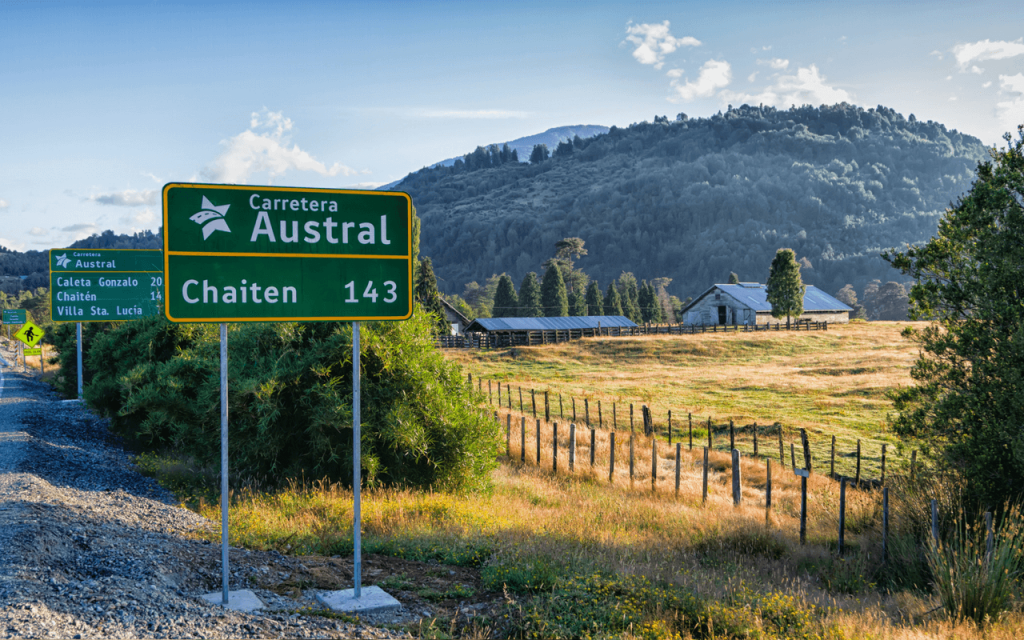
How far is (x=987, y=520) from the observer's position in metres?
8.16

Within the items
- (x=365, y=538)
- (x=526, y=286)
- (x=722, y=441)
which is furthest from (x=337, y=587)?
(x=526, y=286)

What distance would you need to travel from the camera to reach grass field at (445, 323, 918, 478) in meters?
25.9

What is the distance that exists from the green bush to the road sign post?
5.15 metres

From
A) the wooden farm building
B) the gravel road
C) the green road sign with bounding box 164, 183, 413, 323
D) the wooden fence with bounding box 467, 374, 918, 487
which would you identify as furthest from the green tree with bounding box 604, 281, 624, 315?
the green road sign with bounding box 164, 183, 413, 323

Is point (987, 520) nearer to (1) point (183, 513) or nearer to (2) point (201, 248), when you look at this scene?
(2) point (201, 248)

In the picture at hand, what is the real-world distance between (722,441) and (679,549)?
14.1 meters

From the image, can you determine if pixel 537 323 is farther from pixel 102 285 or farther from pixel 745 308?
pixel 102 285

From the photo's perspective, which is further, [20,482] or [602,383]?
[602,383]

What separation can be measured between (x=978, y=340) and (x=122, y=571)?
37.7ft

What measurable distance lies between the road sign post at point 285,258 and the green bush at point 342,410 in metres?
5.15

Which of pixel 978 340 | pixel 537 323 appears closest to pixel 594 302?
pixel 537 323

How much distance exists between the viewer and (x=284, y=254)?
698 cm

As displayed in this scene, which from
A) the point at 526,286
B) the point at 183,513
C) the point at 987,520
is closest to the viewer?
the point at 987,520

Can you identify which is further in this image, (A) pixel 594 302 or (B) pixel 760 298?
(A) pixel 594 302
